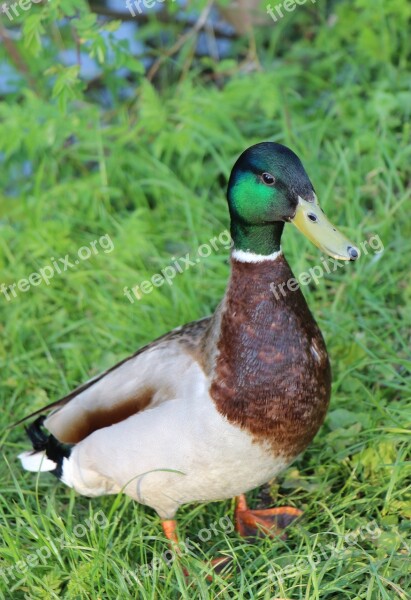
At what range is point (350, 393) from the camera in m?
3.31

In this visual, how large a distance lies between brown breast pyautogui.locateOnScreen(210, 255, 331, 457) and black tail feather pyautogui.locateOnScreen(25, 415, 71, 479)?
2.27 ft

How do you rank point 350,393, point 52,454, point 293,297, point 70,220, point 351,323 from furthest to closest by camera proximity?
point 70,220 → point 351,323 → point 350,393 → point 52,454 → point 293,297

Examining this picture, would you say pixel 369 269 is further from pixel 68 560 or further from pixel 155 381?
pixel 68 560

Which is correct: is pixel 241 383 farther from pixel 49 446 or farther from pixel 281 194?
pixel 49 446

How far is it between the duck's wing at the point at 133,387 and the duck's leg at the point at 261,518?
22.9 inches

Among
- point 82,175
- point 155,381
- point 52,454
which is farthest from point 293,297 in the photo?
point 82,175

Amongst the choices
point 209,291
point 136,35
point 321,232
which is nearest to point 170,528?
point 321,232

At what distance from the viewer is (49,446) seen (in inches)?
120

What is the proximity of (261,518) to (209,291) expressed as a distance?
4.02 feet

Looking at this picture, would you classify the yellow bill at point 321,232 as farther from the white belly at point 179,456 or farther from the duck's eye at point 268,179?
the white belly at point 179,456

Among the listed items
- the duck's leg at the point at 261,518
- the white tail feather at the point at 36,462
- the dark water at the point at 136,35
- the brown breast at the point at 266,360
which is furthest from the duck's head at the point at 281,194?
the dark water at the point at 136,35

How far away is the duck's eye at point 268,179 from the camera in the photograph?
2.49 metres

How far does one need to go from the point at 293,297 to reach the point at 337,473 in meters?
0.79

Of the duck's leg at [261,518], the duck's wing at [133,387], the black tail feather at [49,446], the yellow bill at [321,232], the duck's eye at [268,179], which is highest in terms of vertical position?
the duck's eye at [268,179]
